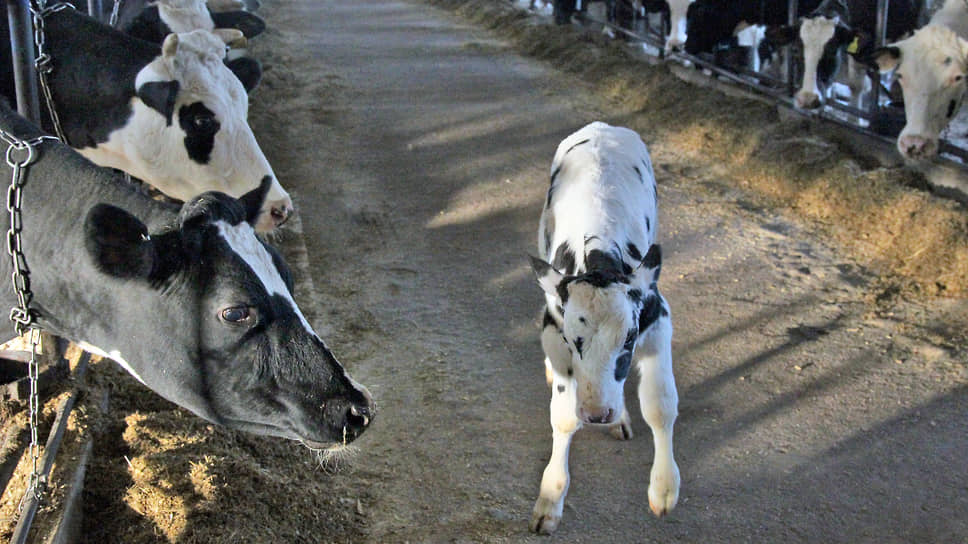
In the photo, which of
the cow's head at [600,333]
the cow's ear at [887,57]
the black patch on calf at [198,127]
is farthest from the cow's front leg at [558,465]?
the cow's ear at [887,57]

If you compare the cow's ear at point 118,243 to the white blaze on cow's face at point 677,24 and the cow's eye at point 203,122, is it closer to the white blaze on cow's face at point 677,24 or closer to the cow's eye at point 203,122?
the cow's eye at point 203,122

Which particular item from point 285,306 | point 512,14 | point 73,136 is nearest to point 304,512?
point 285,306

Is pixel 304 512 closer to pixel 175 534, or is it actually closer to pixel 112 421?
pixel 175 534

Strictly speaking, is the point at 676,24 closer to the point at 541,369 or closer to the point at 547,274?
the point at 541,369

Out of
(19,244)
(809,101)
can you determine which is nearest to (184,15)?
(19,244)

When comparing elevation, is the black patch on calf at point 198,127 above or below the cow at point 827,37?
above

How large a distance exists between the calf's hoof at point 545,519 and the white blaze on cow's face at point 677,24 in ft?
26.4

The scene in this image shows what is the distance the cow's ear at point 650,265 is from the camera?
11.8 ft

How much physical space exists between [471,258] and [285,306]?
12.8ft

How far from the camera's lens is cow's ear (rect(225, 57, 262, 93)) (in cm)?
539

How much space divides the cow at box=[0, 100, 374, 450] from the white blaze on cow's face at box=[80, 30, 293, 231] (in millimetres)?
1810

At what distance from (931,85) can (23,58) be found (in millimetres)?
6098

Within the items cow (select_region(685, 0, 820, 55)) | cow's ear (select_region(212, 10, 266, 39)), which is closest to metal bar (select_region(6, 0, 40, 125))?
cow's ear (select_region(212, 10, 266, 39))

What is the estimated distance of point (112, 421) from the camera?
4.08m
